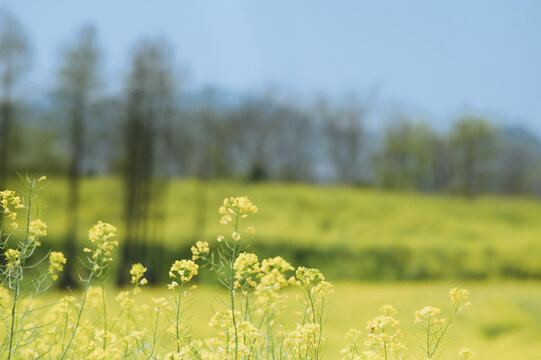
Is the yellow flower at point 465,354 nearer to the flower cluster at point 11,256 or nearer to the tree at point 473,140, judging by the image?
the flower cluster at point 11,256

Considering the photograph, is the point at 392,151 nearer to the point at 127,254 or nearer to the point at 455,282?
the point at 455,282

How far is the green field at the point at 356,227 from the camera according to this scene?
86.3 feet

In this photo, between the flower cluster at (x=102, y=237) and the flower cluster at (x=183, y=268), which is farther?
the flower cluster at (x=102, y=237)

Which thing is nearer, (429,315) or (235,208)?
(235,208)

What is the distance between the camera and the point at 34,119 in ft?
85.0

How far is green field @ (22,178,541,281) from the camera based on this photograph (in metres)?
26.3

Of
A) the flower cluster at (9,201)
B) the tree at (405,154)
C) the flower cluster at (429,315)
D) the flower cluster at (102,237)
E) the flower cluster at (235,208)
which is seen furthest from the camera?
the tree at (405,154)

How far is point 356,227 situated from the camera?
A: 32.0 meters

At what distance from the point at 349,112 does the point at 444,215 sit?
73.3 ft

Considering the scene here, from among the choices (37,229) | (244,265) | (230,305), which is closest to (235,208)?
(244,265)

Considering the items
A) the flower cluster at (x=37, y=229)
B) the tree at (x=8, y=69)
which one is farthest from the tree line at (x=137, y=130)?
the flower cluster at (x=37, y=229)

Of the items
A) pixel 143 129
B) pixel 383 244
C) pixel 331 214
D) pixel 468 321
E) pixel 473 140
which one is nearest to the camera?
pixel 468 321

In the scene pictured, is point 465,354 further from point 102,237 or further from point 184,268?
point 102,237

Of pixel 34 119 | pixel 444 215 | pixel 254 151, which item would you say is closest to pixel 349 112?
pixel 254 151
